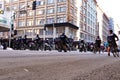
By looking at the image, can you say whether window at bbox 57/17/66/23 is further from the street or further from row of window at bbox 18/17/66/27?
the street

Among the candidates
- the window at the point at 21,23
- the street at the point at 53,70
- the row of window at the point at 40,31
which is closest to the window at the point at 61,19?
the row of window at the point at 40,31

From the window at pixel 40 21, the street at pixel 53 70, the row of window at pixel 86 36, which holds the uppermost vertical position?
the window at pixel 40 21

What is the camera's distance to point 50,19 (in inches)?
2499

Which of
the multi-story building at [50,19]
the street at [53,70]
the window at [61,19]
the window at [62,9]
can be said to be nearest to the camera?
the street at [53,70]

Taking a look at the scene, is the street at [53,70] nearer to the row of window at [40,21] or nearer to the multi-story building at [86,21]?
the row of window at [40,21]

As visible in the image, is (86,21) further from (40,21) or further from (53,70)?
(53,70)

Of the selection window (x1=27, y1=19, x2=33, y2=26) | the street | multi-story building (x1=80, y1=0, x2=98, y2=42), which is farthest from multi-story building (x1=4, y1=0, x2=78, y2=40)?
the street

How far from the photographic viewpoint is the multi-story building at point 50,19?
60812mm

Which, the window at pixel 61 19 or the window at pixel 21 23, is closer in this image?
the window at pixel 61 19

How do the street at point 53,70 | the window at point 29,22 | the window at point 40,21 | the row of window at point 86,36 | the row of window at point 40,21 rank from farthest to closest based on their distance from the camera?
the row of window at point 86,36
the window at point 29,22
the window at point 40,21
the row of window at point 40,21
the street at point 53,70

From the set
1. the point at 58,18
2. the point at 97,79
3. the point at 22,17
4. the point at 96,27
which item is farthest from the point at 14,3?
the point at 97,79

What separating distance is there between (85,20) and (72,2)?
13.1m

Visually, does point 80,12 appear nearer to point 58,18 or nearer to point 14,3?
point 58,18

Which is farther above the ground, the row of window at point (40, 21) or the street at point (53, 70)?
the row of window at point (40, 21)
